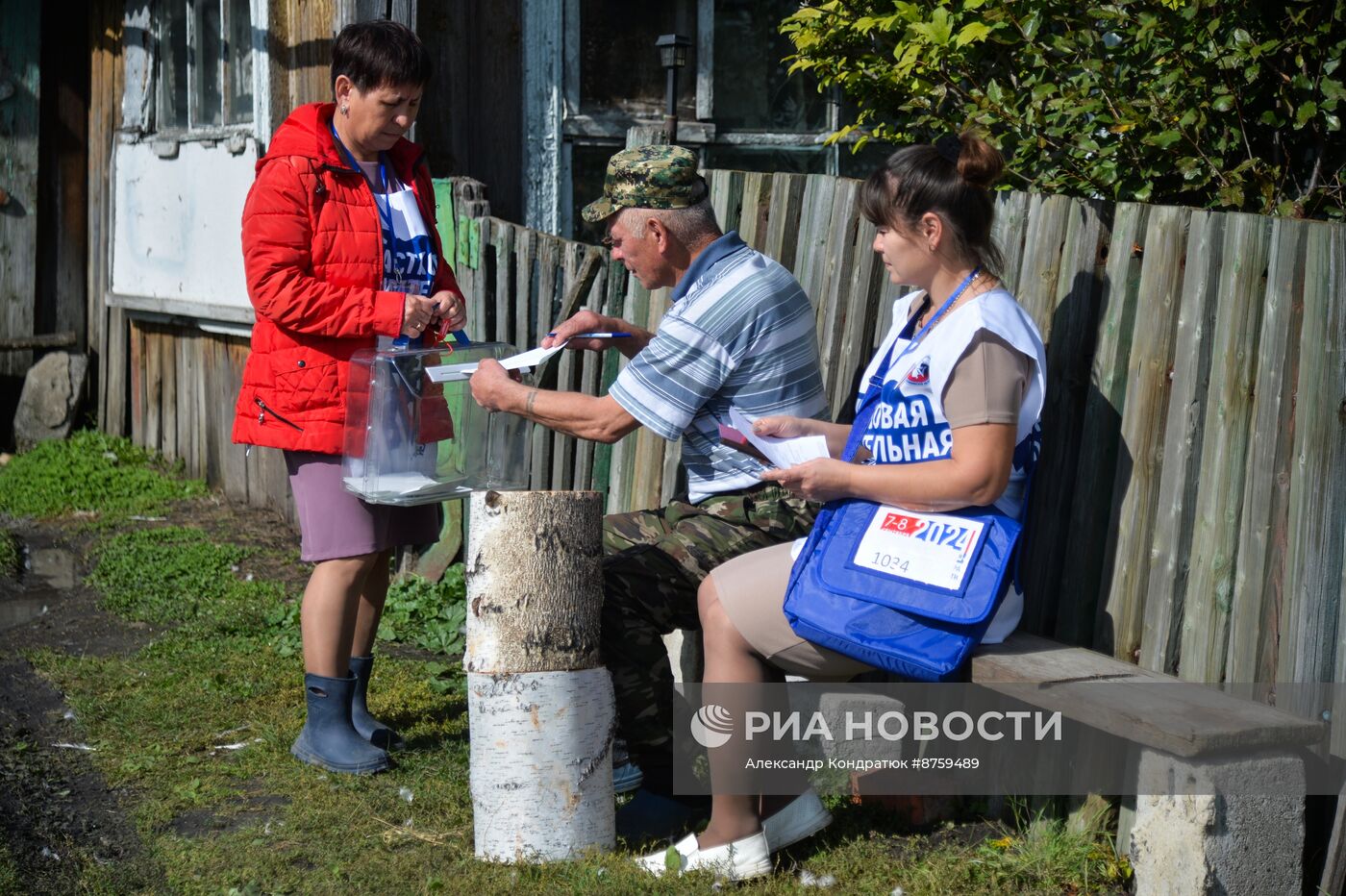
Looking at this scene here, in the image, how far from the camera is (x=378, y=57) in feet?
13.0

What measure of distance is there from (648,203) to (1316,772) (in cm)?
211

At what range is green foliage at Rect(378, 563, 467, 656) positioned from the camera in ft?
18.2

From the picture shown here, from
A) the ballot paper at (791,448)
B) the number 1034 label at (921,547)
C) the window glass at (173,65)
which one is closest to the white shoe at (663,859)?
the number 1034 label at (921,547)

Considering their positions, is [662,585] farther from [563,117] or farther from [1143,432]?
[563,117]

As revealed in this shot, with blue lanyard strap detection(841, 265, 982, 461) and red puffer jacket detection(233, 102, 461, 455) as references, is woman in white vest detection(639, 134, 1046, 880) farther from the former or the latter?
red puffer jacket detection(233, 102, 461, 455)

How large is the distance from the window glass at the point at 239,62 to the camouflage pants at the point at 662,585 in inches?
193

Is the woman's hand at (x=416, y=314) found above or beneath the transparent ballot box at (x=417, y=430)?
above

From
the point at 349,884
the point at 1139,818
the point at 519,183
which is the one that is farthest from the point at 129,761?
the point at 519,183

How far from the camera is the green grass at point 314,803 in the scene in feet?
11.1

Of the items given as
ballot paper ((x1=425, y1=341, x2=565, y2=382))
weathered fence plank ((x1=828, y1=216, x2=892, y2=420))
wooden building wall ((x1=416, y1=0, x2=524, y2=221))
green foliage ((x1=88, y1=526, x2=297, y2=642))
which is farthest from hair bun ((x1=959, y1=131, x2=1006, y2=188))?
wooden building wall ((x1=416, y1=0, x2=524, y2=221))

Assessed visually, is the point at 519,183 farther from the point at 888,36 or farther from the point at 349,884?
the point at 349,884

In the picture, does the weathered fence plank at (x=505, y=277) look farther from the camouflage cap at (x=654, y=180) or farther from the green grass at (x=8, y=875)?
the green grass at (x=8, y=875)

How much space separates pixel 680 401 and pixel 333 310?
111cm

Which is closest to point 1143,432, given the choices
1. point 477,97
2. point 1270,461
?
point 1270,461
